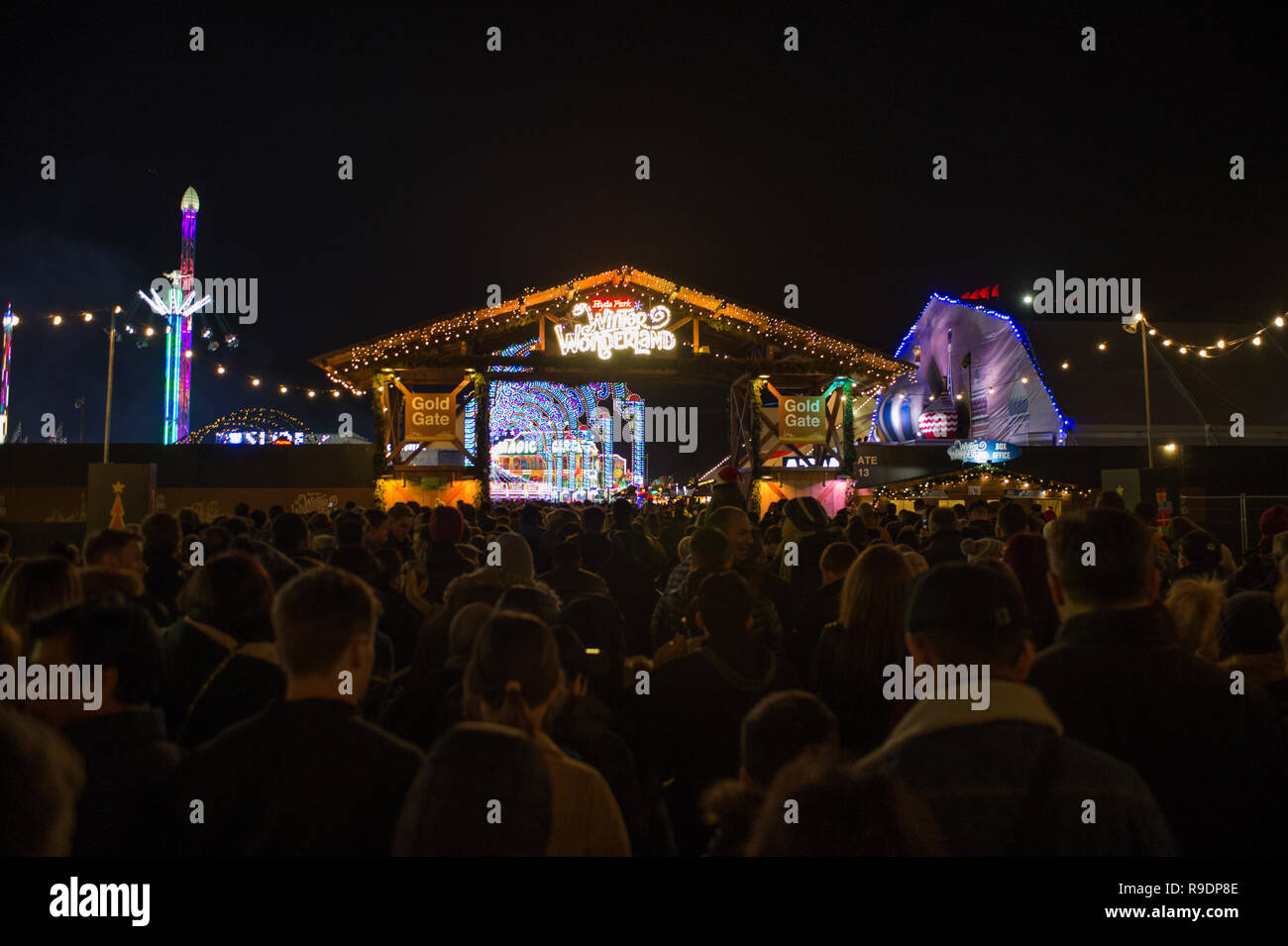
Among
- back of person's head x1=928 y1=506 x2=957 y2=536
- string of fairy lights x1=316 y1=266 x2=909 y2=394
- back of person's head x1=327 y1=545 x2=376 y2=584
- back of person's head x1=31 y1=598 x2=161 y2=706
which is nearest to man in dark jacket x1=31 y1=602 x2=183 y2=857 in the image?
back of person's head x1=31 y1=598 x2=161 y2=706

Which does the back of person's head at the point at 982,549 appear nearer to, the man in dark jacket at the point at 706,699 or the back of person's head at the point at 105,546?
the man in dark jacket at the point at 706,699

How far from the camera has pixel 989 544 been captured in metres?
Answer: 5.96

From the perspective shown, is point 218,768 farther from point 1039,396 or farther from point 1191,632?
point 1039,396

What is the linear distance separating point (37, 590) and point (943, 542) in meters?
5.97

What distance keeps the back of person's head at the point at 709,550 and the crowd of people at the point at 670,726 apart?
2.80 ft

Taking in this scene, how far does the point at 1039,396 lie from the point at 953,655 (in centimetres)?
3588

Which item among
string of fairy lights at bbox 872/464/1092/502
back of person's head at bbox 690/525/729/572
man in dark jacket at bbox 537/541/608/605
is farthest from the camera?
string of fairy lights at bbox 872/464/1092/502

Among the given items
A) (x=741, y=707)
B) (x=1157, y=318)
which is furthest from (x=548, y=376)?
(x=1157, y=318)

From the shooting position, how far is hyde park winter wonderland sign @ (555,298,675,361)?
1925cm

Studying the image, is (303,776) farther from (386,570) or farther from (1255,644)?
(1255,644)

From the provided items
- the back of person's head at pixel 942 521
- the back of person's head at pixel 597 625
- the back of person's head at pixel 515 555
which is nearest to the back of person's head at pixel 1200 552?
the back of person's head at pixel 942 521

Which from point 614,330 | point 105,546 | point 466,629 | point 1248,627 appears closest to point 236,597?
point 466,629

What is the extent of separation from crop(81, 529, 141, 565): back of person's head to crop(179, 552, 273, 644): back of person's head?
183 cm

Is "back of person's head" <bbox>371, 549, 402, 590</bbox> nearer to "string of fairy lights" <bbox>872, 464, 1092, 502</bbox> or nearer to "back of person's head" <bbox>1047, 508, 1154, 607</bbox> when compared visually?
"back of person's head" <bbox>1047, 508, 1154, 607</bbox>
